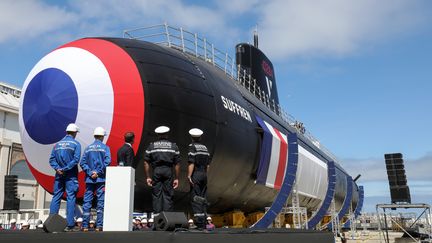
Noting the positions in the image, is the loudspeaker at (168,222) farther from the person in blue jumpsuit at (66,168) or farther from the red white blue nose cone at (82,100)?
the red white blue nose cone at (82,100)

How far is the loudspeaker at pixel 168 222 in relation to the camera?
193 inches

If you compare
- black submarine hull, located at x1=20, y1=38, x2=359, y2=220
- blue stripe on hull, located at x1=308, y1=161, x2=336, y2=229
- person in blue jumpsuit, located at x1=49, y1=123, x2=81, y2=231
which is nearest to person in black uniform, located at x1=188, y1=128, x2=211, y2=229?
black submarine hull, located at x1=20, y1=38, x2=359, y2=220

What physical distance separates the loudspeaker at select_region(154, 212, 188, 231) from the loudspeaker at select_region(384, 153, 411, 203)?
65.9ft

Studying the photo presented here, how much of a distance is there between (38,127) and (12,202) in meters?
14.5

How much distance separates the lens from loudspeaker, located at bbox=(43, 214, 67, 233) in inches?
188

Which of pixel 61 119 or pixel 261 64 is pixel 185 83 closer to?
pixel 61 119

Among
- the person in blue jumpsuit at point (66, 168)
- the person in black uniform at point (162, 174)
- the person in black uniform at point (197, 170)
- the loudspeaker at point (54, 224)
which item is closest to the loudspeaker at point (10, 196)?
the person in blue jumpsuit at point (66, 168)

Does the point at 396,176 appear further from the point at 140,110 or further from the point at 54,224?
the point at 54,224

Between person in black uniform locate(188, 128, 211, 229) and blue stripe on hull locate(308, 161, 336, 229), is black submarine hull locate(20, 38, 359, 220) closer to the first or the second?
person in black uniform locate(188, 128, 211, 229)

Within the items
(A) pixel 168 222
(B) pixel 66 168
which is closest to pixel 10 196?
(B) pixel 66 168

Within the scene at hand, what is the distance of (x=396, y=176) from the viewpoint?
2373cm

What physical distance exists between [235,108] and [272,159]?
Result: 236 cm

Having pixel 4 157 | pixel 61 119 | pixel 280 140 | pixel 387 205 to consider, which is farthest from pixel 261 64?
pixel 4 157

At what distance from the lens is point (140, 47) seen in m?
9.33
